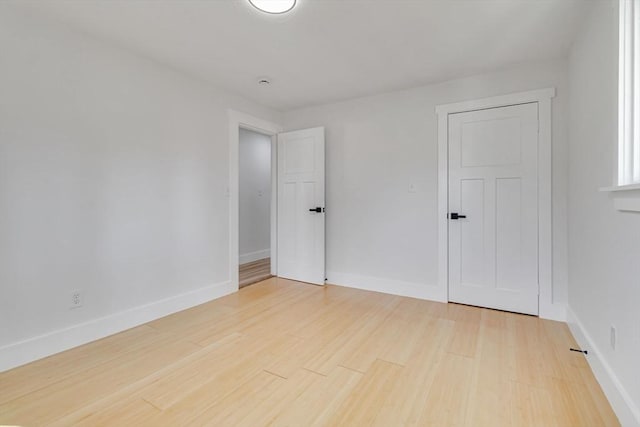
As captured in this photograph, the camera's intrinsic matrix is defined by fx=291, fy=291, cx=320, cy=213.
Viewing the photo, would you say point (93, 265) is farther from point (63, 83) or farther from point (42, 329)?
point (63, 83)

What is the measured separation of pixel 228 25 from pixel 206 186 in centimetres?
161

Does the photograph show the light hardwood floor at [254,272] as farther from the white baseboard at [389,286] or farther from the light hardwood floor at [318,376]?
the light hardwood floor at [318,376]

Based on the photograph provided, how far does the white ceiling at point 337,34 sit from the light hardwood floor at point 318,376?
2.37 m

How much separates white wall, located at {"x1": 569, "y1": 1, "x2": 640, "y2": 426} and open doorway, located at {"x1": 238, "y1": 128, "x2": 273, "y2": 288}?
3.87 m

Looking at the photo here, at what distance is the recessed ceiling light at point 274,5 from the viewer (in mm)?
1846

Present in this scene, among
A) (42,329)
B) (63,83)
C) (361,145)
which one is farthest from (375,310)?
(63,83)

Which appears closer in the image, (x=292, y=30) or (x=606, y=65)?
(x=606, y=65)

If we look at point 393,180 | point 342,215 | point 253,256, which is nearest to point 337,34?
point 393,180

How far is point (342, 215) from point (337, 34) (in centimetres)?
211

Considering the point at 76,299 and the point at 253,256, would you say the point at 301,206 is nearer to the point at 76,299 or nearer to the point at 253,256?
the point at 253,256

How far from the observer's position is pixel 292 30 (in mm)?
2188

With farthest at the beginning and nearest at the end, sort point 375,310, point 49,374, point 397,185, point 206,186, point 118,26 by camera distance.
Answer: point 397,185
point 206,186
point 375,310
point 118,26
point 49,374

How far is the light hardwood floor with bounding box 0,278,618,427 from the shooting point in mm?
1483

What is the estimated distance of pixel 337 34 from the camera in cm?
224
